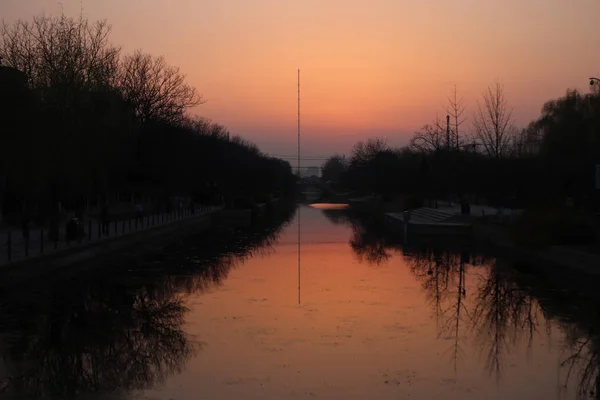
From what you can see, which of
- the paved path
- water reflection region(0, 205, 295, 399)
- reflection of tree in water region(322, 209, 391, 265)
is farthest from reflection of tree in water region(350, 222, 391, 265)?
the paved path

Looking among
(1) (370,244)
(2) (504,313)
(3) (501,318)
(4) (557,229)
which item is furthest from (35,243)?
(4) (557,229)

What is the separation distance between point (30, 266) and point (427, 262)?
1442 cm

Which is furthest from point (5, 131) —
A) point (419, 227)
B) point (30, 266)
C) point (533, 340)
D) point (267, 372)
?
point (419, 227)

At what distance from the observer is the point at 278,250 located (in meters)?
32.7

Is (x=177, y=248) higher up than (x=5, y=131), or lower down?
lower down

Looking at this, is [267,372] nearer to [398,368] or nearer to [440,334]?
[398,368]

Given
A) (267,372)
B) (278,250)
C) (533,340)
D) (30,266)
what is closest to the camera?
(267,372)

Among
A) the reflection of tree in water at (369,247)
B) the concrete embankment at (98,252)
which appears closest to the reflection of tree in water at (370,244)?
the reflection of tree in water at (369,247)

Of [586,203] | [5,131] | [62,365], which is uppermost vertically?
[5,131]

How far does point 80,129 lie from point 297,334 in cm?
1745

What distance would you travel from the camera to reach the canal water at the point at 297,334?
1045 cm

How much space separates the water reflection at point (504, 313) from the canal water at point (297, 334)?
51 millimetres

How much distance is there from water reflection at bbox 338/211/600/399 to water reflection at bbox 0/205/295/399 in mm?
5315

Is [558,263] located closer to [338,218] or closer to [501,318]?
[501,318]
